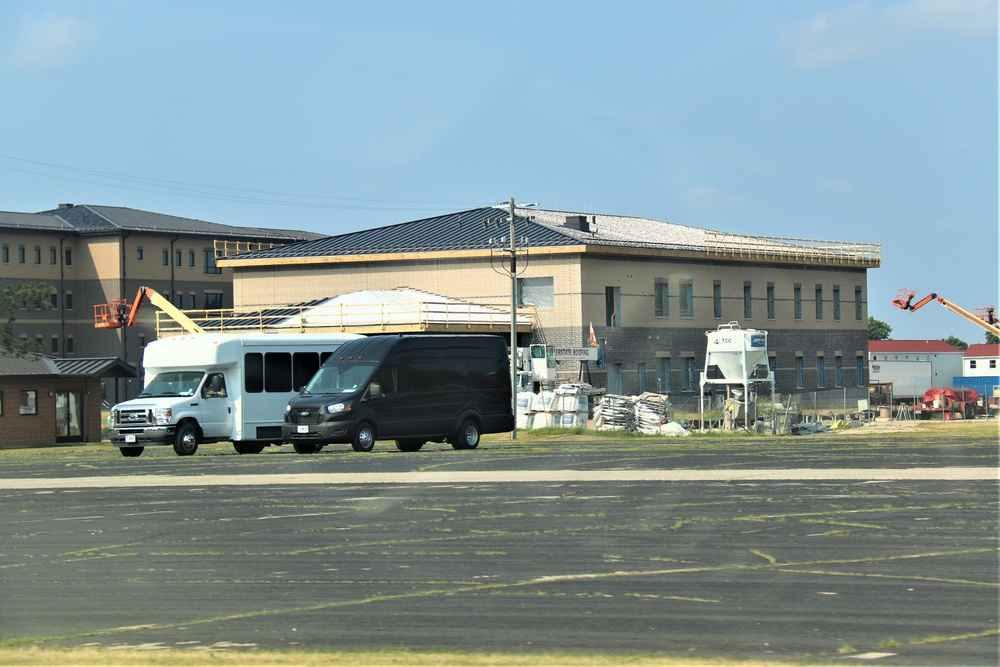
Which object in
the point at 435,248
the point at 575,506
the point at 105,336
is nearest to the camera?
the point at 575,506

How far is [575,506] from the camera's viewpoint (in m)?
16.5

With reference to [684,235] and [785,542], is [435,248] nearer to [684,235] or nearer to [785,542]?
[684,235]

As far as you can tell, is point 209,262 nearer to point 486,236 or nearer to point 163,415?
point 486,236

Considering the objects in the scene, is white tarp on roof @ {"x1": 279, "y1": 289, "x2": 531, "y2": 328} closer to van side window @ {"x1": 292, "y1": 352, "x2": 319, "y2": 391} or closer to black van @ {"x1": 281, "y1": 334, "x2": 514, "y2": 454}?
van side window @ {"x1": 292, "y1": 352, "x2": 319, "y2": 391}

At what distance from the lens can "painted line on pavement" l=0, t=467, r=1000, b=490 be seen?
19.6 m

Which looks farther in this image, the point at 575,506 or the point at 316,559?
the point at 575,506

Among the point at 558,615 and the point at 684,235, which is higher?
the point at 684,235

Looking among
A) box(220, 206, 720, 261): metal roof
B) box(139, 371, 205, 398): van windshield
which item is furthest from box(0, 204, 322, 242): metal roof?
box(139, 371, 205, 398): van windshield

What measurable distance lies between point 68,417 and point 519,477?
103 ft

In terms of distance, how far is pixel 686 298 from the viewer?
62.3 m

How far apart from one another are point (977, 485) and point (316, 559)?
31.8 ft

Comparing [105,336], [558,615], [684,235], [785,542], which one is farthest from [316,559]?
[105,336]

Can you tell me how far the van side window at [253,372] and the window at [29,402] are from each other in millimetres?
17012

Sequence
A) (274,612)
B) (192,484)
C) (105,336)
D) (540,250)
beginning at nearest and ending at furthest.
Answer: (274,612) < (192,484) < (540,250) < (105,336)
